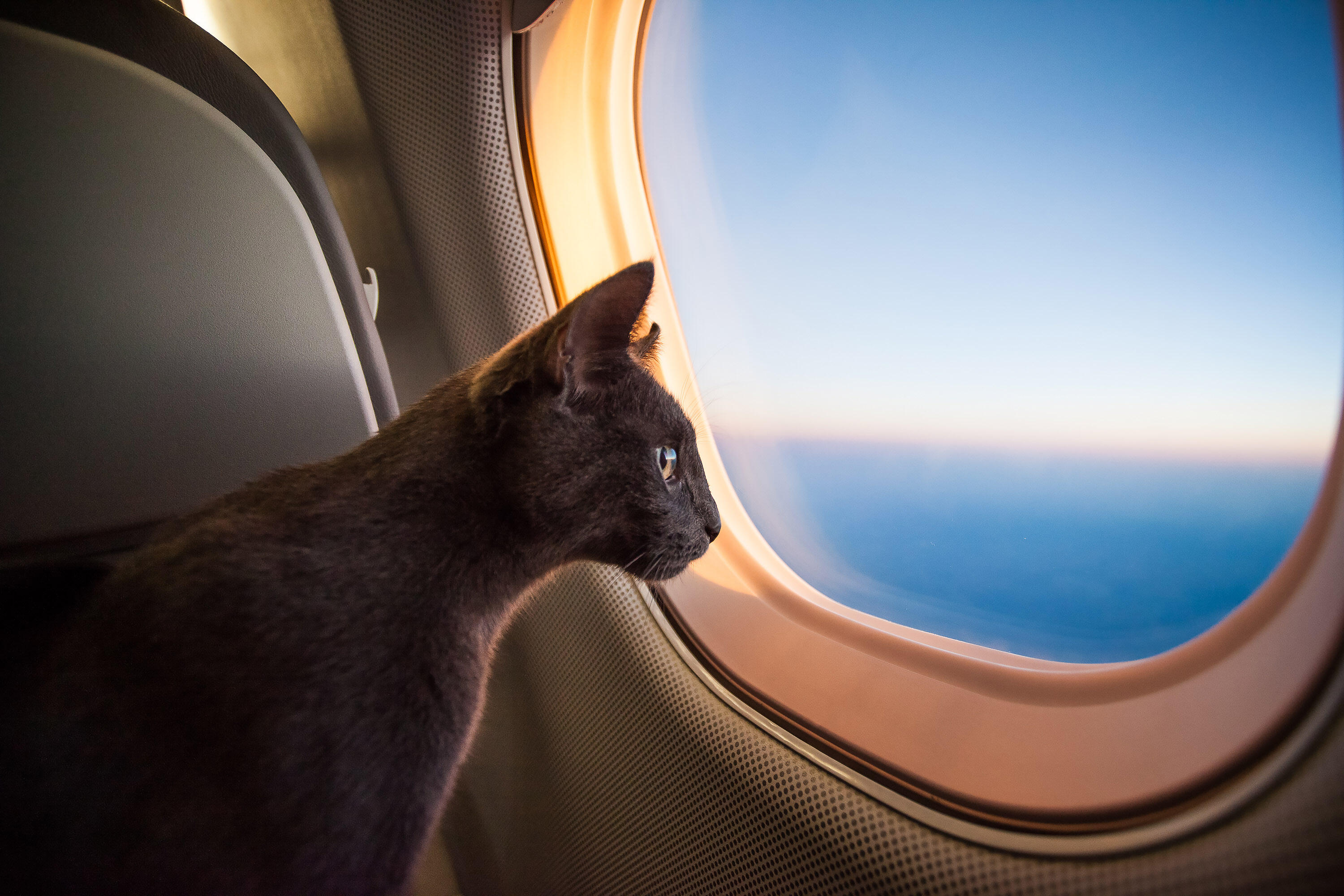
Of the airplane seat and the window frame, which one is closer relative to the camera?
the window frame

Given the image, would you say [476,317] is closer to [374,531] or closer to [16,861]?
[374,531]

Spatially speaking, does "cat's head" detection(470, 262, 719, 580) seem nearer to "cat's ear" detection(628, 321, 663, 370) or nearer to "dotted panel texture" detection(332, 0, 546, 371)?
"cat's ear" detection(628, 321, 663, 370)

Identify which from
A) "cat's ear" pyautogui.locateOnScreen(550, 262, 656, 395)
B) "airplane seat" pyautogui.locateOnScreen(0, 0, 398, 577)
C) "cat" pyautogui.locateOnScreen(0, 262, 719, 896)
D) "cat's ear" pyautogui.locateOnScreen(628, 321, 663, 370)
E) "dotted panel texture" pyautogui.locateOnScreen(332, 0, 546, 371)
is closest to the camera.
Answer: "cat" pyautogui.locateOnScreen(0, 262, 719, 896)

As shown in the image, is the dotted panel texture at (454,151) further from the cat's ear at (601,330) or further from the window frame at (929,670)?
the cat's ear at (601,330)

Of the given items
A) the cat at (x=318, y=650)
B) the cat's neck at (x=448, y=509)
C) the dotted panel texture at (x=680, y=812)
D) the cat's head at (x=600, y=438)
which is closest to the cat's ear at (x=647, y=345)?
the cat's head at (x=600, y=438)

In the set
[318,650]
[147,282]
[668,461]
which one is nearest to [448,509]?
[318,650]

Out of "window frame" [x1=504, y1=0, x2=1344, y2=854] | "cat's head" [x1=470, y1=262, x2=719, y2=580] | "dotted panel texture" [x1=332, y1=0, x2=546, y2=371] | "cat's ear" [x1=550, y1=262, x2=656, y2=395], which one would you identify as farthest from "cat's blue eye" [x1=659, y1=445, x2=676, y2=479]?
"dotted panel texture" [x1=332, y1=0, x2=546, y2=371]
